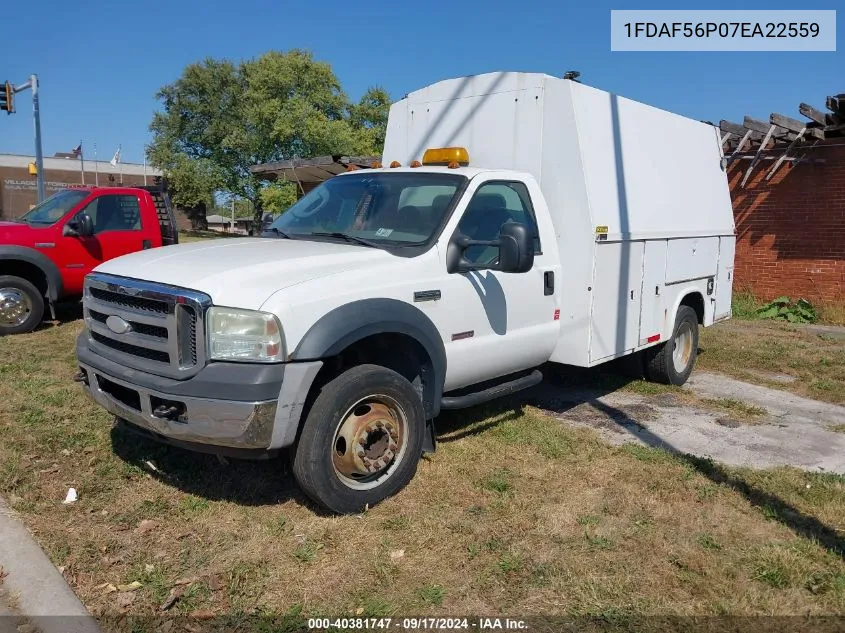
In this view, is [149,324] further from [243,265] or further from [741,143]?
[741,143]

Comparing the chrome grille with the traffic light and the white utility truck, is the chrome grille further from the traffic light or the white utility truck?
the traffic light

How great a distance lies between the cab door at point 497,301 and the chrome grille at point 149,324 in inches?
60.0

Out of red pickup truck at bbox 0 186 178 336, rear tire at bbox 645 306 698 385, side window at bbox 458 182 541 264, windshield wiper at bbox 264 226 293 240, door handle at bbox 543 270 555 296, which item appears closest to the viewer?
side window at bbox 458 182 541 264

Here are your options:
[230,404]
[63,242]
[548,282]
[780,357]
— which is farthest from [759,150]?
[230,404]

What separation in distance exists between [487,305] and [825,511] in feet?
7.86

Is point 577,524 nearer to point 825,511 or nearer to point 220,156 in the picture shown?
point 825,511

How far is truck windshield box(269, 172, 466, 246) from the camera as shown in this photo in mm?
Result: 4500

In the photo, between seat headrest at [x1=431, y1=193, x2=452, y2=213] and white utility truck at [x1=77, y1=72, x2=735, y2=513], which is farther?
seat headrest at [x1=431, y1=193, x2=452, y2=213]

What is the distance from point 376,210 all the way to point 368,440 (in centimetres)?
169

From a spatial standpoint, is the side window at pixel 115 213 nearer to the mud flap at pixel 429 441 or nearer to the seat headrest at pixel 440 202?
the seat headrest at pixel 440 202

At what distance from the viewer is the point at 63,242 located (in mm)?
8828

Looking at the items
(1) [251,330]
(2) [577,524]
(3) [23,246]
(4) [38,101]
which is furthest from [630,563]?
(4) [38,101]

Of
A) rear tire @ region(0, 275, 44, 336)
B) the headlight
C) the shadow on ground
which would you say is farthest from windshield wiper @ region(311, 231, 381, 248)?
rear tire @ region(0, 275, 44, 336)

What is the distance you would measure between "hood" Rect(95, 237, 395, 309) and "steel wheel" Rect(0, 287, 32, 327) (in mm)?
5347
